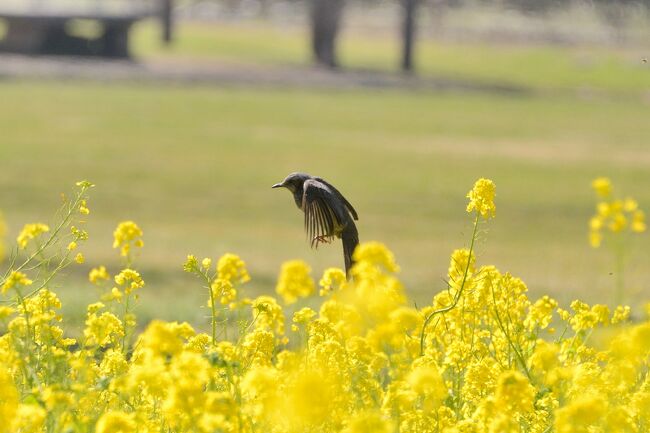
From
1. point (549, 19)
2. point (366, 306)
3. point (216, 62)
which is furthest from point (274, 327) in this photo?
point (549, 19)

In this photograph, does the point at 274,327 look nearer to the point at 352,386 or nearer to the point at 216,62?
the point at 352,386

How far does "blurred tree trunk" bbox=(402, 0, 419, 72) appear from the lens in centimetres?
5394

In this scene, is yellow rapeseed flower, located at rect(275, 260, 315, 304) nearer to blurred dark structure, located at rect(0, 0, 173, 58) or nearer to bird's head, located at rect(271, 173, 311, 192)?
bird's head, located at rect(271, 173, 311, 192)

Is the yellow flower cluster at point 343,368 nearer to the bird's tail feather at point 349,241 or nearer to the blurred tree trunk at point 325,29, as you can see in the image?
the bird's tail feather at point 349,241

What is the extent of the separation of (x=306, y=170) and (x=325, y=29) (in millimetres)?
31211

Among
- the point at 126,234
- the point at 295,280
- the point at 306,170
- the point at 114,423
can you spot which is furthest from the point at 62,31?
the point at 114,423

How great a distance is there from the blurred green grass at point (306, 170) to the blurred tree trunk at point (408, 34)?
10.5m

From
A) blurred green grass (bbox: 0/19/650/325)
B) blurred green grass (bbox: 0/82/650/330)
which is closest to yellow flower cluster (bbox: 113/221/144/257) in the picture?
blurred green grass (bbox: 0/19/650/325)

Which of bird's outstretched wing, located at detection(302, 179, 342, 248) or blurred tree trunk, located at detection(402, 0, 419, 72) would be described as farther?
blurred tree trunk, located at detection(402, 0, 419, 72)

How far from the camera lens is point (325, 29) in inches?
2188

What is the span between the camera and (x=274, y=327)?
488 cm

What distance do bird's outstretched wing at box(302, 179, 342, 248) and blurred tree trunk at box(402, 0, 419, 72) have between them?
160 feet

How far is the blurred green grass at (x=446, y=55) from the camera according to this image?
5234 cm

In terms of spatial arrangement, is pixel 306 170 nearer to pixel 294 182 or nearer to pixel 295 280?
pixel 294 182
